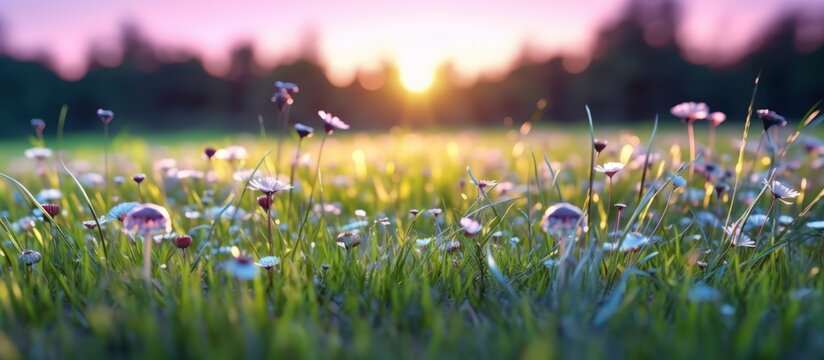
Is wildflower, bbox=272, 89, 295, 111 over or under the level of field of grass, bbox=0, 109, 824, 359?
over

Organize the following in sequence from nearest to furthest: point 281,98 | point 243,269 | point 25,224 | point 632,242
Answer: point 243,269 < point 632,242 < point 281,98 < point 25,224

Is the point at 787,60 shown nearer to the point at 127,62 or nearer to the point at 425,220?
the point at 425,220

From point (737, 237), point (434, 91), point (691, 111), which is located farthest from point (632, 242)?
point (434, 91)

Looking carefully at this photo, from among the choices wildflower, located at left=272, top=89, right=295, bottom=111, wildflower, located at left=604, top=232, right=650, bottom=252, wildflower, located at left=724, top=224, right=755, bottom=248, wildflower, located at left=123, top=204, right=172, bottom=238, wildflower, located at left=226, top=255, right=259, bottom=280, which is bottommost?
wildflower, located at left=724, top=224, right=755, bottom=248

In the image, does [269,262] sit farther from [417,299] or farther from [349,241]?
[417,299]

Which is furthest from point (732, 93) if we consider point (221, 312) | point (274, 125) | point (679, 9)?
point (221, 312)

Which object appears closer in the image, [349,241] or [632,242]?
[632,242]

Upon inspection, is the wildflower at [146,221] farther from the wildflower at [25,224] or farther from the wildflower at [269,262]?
the wildflower at [25,224]

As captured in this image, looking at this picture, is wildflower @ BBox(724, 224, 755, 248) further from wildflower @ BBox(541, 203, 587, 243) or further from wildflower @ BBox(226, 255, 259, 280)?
wildflower @ BBox(226, 255, 259, 280)

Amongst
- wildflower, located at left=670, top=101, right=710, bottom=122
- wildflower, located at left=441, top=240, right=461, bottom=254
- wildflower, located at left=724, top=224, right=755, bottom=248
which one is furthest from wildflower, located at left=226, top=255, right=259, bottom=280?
wildflower, located at left=670, top=101, right=710, bottom=122
